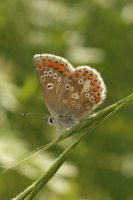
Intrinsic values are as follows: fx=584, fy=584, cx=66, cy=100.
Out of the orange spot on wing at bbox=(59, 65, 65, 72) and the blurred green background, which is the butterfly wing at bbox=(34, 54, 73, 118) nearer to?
the orange spot on wing at bbox=(59, 65, 65, 72)

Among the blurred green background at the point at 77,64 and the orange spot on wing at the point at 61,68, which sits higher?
the blurred green background at the point at 77,64

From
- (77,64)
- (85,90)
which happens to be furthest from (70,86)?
(77,64)

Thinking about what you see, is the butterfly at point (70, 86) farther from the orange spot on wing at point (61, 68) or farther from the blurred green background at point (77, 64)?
the blurred green background at point (77, 64)

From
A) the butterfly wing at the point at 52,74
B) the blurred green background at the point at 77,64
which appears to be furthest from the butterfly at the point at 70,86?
the blurred green background at the point at 77,64

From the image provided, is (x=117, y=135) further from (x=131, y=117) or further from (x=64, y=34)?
(x=64, y=34)

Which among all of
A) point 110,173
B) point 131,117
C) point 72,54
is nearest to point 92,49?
point 72,54

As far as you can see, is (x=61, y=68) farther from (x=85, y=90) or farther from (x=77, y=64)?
(x=77, y=64)

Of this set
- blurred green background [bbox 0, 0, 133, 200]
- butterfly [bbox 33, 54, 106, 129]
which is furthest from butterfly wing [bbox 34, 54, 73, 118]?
blurred green background [bbox 0, 0, 133, 200]
